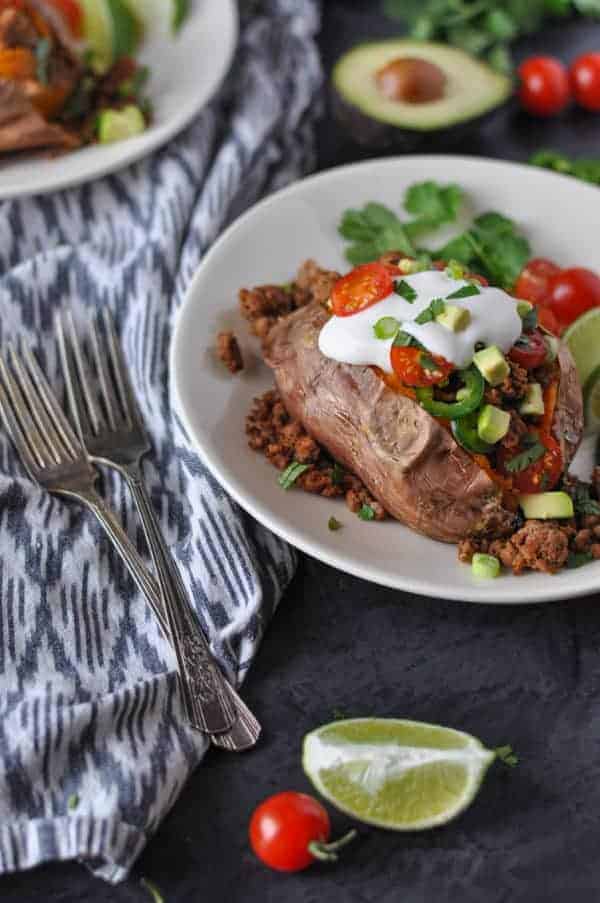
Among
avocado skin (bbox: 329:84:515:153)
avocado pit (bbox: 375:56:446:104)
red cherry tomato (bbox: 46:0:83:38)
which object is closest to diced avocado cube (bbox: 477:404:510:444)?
avocado skin (bbox: 329:84:515:153)

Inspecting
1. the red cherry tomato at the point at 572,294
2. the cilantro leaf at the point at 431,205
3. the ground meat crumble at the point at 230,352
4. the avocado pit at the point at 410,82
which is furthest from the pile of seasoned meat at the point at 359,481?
the avocado pit at the point at 410,82

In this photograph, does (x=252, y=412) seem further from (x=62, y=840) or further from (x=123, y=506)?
(x=62, y=840)

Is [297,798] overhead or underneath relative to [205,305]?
underneath

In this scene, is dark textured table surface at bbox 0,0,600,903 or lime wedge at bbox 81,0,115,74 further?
lime wedge at bbox 81,0,115,74

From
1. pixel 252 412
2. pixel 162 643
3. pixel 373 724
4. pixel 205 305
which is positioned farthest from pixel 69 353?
pixel 373 724

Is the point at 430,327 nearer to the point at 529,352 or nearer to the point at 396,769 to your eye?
the point at 529,352

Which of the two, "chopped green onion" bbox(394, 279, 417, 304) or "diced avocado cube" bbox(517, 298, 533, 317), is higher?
"chopped green onion" bbox(394, 279, 417, 304)

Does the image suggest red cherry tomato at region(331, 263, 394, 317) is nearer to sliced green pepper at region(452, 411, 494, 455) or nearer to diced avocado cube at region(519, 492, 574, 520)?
sliced green pepper at region(452, 411, 494, 455)

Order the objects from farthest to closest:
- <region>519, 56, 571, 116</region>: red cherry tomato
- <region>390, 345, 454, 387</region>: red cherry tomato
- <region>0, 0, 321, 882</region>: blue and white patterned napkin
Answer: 1. <region>519, 56, 571, 116</region>: red cherry tomato
2. <region>390, 345, 454, 387</region>: red cherry tomato
3. <region>0, 0, 321, 882</region>: blue and white patterned napkin
